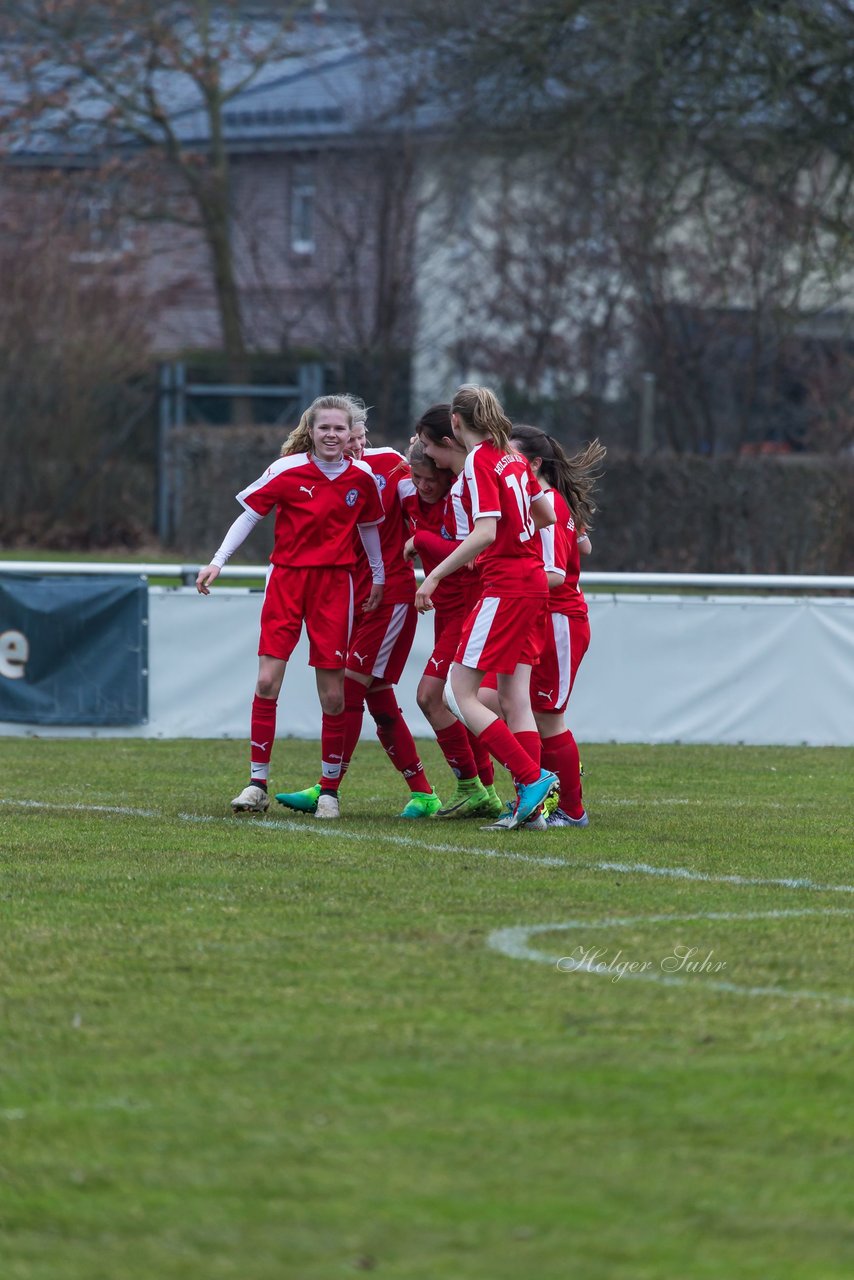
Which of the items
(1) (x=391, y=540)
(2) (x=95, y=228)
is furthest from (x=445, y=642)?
Answer: (2) (x=95, y=228)

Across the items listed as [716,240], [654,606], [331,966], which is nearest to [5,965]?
[331,966]

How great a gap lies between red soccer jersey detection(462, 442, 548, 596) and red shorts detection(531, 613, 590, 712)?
512mm

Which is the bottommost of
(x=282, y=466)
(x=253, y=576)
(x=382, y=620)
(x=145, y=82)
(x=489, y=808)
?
(x=489, y=808)

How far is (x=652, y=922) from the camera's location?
19.1 ft

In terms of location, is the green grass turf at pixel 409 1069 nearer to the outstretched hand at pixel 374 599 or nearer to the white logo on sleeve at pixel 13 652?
the outstretched hand at pixel 374 599

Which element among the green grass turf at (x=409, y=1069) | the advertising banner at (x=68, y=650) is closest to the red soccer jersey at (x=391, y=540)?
the green grass turf at (x=409, y=1069)

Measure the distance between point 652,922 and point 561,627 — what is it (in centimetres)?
286

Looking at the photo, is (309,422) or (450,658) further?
(450,658)

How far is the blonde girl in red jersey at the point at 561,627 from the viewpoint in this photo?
27.5 feet

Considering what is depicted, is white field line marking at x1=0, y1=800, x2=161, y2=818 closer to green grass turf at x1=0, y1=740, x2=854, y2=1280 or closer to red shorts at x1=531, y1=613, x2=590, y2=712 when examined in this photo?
green grass turf at x1=0, y1=740, x2=854, y2=1280

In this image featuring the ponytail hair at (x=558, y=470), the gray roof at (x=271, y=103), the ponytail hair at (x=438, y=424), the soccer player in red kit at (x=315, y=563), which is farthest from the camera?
the gray roof at (x=271, y=103)

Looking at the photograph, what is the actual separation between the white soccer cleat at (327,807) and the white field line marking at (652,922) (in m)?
2.84

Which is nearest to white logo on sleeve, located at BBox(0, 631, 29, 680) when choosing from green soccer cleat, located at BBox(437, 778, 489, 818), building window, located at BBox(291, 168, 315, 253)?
green soccer cleat, located at BBox(437, 778, 489, 818)
